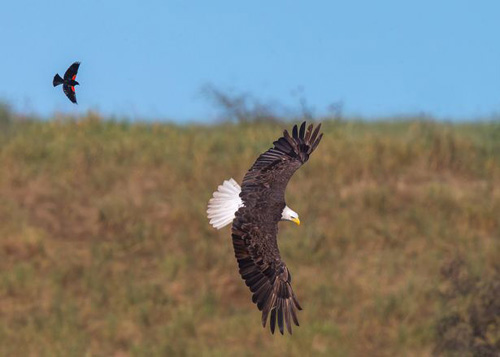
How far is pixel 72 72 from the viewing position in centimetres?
1027

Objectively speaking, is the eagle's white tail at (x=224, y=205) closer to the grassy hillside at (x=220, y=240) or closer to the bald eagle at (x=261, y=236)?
the bald eagle at (x=261, y=236)

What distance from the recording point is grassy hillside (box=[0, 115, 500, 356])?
21.4 meters

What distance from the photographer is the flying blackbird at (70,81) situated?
32.3ft

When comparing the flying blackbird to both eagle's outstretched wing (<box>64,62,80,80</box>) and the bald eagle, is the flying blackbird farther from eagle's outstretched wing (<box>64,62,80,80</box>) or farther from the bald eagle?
the bald eagle

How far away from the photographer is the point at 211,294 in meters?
22.6

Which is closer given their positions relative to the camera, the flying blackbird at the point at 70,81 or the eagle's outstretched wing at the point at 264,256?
the flying blackbird at the point at 70,81

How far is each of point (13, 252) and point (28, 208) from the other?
159 centimetres

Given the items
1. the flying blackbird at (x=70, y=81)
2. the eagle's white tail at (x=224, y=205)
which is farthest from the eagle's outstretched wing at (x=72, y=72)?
the eagle's white tail at (x=224, y=205)

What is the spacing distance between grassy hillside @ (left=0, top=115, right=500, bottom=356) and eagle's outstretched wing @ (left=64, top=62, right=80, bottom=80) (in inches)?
423

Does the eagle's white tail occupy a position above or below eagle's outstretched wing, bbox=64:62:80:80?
below

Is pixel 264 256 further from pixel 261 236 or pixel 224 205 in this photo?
pixel 224 205

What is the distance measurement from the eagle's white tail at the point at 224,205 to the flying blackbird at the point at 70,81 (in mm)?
2392

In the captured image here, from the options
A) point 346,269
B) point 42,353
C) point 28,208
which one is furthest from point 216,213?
point 28,208

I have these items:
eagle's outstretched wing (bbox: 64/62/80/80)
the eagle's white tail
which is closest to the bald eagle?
the eagle's white tail
